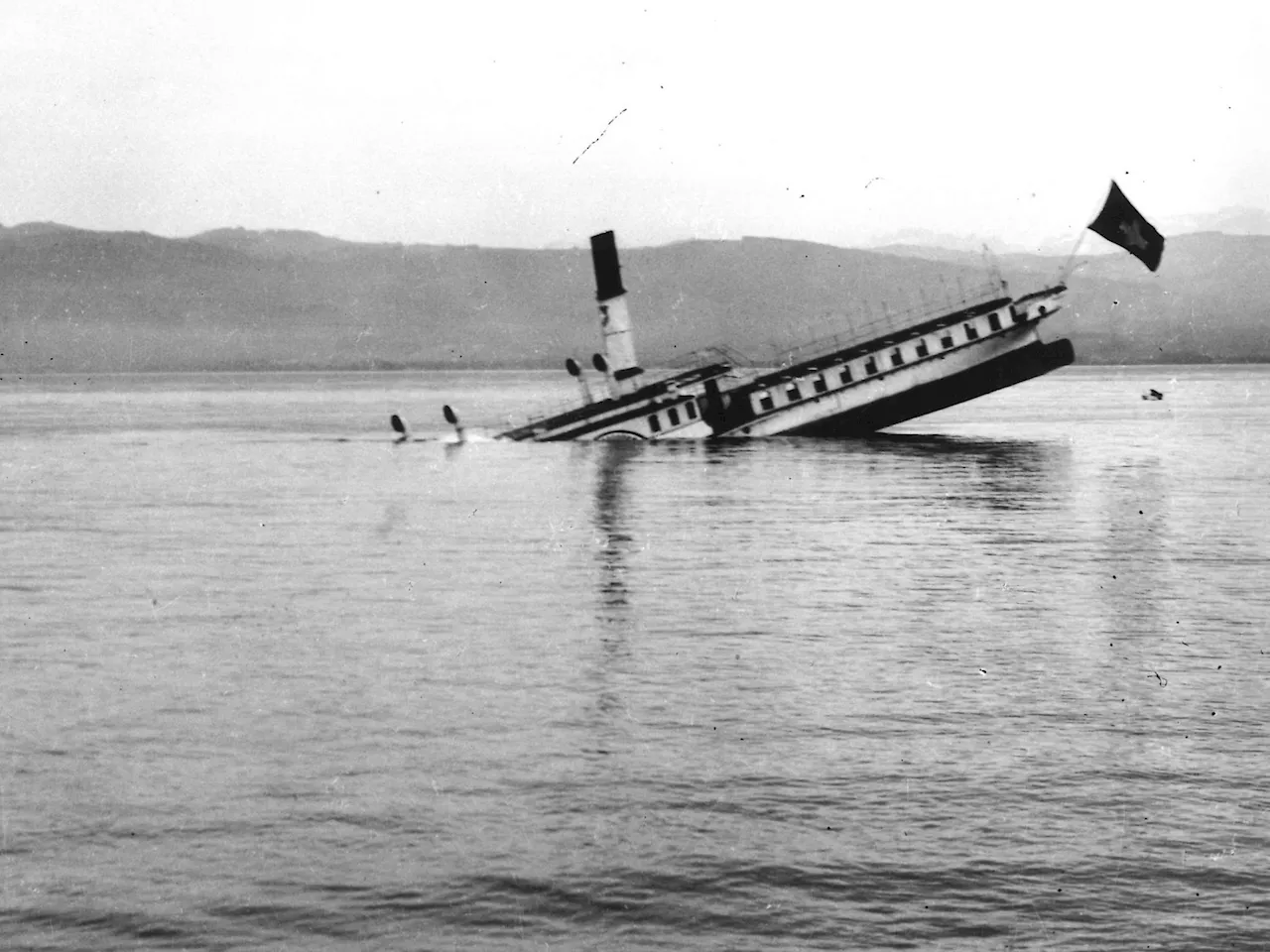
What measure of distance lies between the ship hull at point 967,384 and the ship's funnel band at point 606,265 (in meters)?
10.3

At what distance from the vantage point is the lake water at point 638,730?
13.1m

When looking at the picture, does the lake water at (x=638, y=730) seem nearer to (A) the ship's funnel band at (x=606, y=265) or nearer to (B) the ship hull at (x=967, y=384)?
(B) the ship hull at (x=967, y=384)

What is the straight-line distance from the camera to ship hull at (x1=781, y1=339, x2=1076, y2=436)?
62125 mm

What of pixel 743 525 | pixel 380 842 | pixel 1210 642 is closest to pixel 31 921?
pixel 380 842

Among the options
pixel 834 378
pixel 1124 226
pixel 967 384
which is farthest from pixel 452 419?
pixel 1124 226

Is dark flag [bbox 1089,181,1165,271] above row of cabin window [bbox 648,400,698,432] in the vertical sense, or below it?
above

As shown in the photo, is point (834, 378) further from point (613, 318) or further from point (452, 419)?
point (452, 419)

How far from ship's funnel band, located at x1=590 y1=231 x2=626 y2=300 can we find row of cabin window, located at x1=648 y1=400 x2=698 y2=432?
5328 mm

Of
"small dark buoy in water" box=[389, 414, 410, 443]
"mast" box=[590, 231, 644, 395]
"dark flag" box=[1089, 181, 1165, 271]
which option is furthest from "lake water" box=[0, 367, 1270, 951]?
"small dark buoy in water" box=[389, 414, 410, 443]

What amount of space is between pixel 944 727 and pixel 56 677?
1203 cm

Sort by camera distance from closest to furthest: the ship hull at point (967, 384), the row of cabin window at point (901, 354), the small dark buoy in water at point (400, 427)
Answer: the row of cabin window at point (901, 354) < the ship hull at point (967, 384) < the small dark buoy in water at point (400, 427)

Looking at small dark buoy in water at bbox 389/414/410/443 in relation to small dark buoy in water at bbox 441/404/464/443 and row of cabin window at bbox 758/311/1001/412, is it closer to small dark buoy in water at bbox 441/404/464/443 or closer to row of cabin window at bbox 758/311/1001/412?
small dark buoy in water at bbox 441/404/464/443

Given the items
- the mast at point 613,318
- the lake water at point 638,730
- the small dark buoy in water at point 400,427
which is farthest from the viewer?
the small dark buoy in water at point 400,427

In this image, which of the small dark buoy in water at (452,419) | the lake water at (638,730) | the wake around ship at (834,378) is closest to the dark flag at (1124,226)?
the wake around ship at (834,378)
